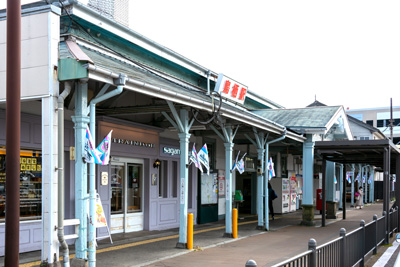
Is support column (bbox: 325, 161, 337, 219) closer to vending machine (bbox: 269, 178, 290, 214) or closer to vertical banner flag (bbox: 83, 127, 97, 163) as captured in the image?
vending machine (bbox: 269, 178, 290, 214)

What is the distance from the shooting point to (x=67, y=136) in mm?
12117

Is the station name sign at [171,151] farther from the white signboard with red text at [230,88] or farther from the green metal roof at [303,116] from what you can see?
the green metal roof at [303,116]

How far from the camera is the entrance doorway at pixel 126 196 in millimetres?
14445

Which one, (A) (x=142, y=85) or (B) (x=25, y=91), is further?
(A) (x=142, y=85)

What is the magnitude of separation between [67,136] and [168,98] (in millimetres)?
3459

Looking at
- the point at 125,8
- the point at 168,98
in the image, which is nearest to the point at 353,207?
the point at 125,8

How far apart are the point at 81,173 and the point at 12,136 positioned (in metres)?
2.56

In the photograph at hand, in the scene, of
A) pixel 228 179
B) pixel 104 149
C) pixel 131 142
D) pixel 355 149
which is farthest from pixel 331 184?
pixel 104 149

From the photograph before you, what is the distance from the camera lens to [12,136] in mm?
5781

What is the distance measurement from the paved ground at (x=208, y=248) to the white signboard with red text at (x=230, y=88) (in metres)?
4.69

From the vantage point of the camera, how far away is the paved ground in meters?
10.6

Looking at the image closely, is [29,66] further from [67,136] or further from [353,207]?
[353,207]

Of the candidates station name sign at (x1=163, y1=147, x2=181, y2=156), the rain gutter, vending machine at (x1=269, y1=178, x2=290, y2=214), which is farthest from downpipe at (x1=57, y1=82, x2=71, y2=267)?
vending machine at (x1=269, y1=178, x2=290, y2=214)

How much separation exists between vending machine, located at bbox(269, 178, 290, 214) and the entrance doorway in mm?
12058
